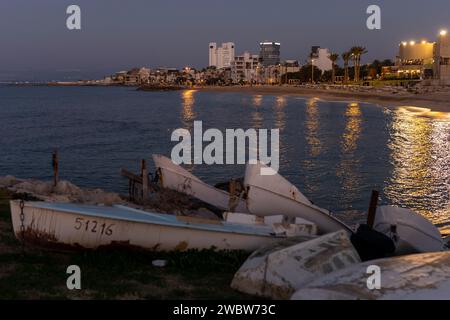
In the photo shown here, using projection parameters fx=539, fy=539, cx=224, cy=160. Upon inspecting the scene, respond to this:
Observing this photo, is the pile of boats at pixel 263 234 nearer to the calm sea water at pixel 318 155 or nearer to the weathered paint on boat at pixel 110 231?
the weathered paint on boat at pixel 110 231

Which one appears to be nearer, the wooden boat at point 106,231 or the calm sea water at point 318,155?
the wooden boat at point 106,231

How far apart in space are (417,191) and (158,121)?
54.0 metres

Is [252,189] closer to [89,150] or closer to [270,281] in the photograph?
[270,281]

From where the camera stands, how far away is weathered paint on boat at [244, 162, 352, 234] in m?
15.5

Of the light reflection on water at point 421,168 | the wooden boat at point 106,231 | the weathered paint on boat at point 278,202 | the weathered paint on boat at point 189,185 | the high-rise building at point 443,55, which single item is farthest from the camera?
the high-rise building at point 443,55

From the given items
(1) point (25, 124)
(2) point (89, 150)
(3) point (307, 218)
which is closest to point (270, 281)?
(3) point (307, 218)

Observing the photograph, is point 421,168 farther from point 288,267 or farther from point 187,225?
point 288,267

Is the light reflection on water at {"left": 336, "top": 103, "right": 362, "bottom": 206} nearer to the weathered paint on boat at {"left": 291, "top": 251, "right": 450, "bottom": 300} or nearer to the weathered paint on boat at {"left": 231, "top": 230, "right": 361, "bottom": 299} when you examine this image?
the weathered paint on boat at {"left": 231, "top": 230, "right": 361, "bottom": 299}

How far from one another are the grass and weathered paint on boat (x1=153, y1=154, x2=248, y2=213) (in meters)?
7.76

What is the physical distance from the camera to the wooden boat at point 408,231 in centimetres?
1341

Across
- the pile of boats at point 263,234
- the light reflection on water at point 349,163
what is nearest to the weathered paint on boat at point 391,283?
the pile of boats at point 263,234

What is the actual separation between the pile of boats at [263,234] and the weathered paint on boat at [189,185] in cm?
260

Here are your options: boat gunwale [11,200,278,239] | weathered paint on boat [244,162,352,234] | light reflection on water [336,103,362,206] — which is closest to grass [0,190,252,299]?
boat gunwale [11,200,278,239]
